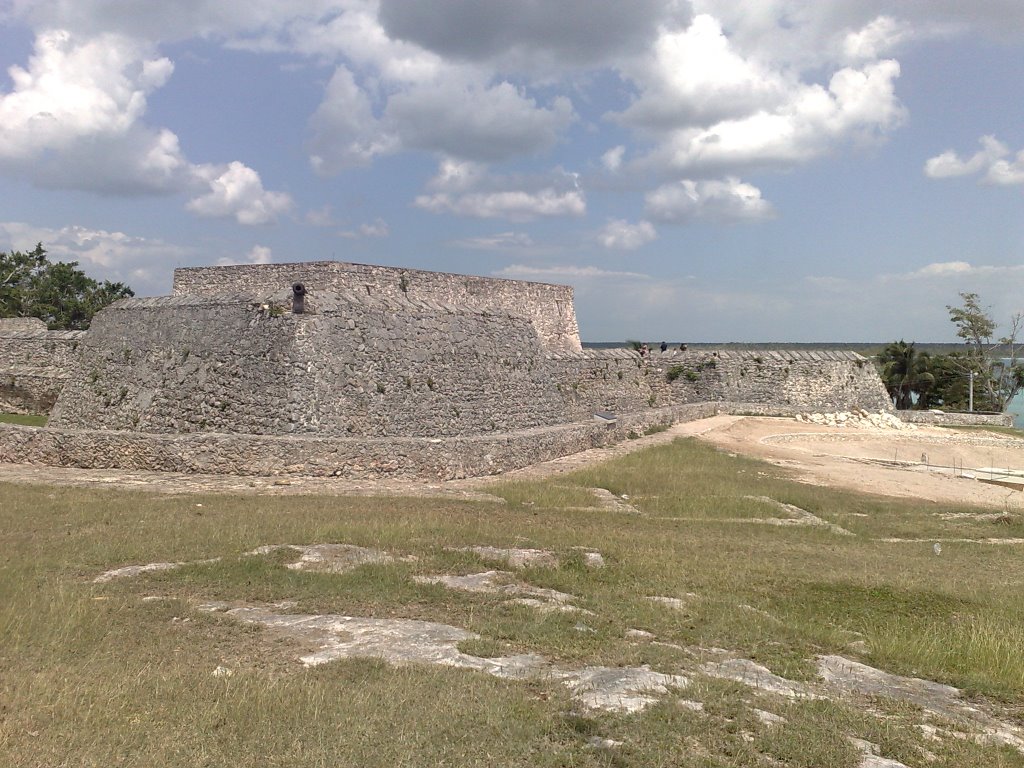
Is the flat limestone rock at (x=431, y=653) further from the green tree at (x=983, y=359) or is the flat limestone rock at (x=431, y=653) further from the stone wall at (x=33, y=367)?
the green tree at (x=983, y=359)

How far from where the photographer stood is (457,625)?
228 inches

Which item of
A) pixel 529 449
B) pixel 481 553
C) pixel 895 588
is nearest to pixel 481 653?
pixel 481 553

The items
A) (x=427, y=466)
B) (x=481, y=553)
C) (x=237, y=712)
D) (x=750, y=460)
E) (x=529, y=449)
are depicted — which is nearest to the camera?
(x=237, y=712)

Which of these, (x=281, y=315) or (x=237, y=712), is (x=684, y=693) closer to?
(x=237, y=712)

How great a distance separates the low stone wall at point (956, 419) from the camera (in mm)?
31047

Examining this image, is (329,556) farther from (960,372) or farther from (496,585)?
(960,372)

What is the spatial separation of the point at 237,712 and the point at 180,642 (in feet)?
4.68

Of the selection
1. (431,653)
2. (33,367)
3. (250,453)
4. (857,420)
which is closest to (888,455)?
(857,420)

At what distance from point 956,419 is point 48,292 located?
42995 millimetres

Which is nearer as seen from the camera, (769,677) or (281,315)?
(769,677)

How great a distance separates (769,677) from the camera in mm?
4859

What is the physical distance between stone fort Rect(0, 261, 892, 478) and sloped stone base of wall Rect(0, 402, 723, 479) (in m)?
0.03

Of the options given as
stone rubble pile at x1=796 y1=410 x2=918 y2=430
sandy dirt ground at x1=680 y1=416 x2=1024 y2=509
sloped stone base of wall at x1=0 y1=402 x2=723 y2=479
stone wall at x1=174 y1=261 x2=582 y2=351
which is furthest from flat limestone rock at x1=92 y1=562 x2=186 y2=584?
stone rubble pile at x1=796 y1=410 x2=918 y2=430

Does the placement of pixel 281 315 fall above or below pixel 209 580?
above
